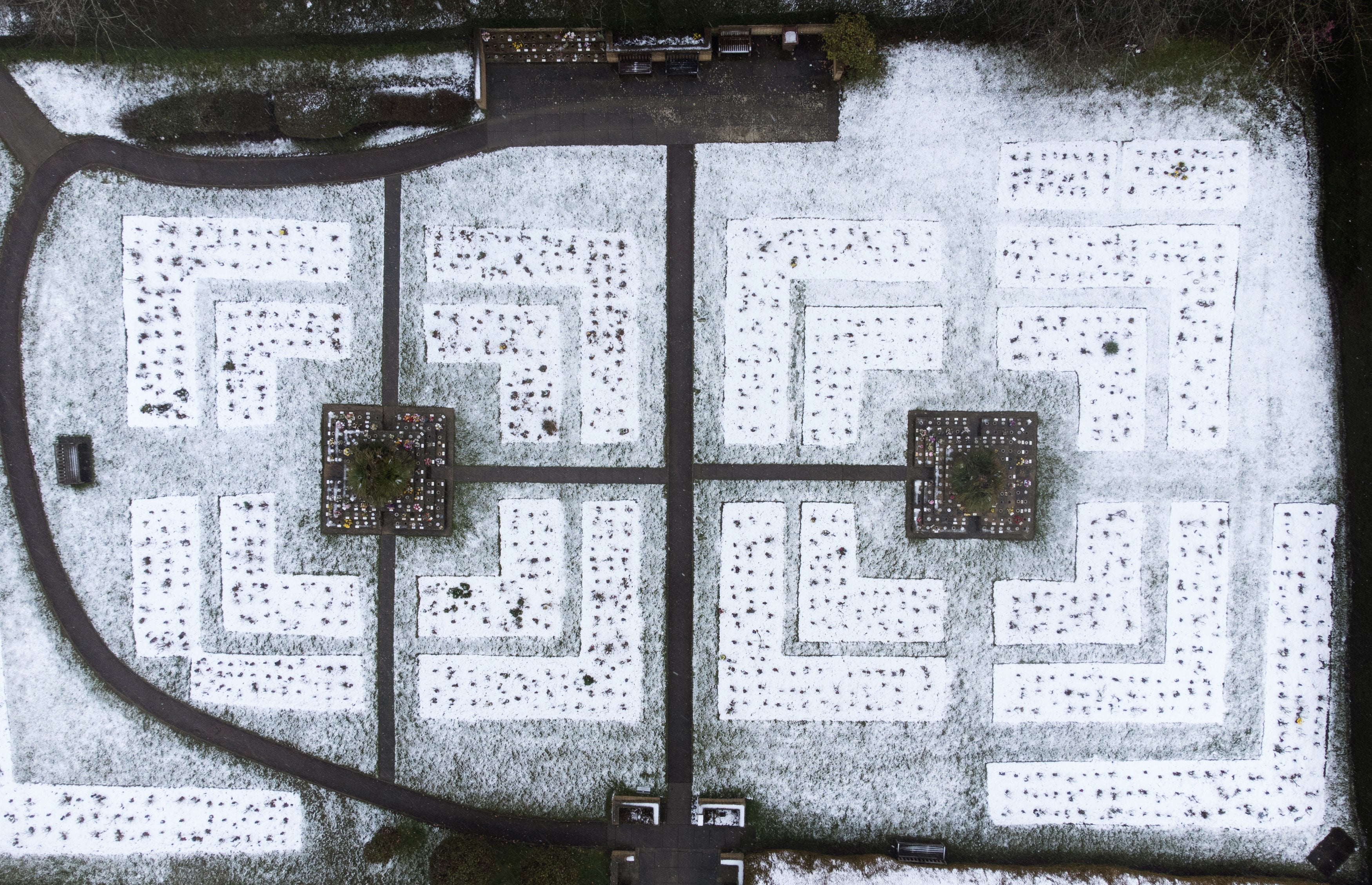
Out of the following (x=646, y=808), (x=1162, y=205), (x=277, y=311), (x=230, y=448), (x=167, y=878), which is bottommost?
(x=167, y=878)

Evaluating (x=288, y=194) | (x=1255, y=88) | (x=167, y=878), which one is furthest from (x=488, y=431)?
(x=1255, y=88)

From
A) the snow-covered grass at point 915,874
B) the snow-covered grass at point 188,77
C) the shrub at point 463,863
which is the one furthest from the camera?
the snow-covered grass at point 188,77

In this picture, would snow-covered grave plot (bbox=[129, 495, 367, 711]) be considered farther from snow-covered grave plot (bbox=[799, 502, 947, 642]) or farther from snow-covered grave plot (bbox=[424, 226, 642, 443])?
snow-covered grave plot (bbox=[799, 502, 947, 642])

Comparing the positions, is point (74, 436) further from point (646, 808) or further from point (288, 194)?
point (646, 808)

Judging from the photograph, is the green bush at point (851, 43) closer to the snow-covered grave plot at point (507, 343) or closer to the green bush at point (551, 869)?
the snow-covered grave plot at point (507, 343)

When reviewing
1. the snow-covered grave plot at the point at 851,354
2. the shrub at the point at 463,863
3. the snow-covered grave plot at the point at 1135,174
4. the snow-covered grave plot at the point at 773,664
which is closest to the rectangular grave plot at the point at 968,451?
the snow-covered grave plot at the point at 851,354

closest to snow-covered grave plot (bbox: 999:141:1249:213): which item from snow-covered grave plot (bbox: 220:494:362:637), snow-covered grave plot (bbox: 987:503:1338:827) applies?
snow-covered grave plot (bbox: 987:503:1338:827)
